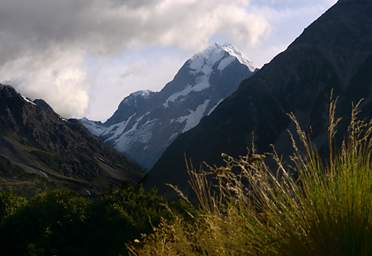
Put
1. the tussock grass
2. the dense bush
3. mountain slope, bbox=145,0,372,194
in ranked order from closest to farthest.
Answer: the tussock grass, the dense bush, mountain slope, bbox=145,0,372,194

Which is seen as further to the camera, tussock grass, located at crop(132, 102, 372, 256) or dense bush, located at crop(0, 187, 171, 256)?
dense bush, located at crop(0, 187, 171, 256)

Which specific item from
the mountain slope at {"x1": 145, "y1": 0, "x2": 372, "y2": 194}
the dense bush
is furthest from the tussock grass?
the mountain slope at {"x1": 145, "y1": 0, "x2": 372, "y2": 194}

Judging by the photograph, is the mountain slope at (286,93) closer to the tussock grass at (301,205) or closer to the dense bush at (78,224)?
the dense bush at (78,224)

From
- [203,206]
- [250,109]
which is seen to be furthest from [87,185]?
[203,206]

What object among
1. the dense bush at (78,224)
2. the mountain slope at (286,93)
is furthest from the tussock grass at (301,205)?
the mountain slope at (286,93)

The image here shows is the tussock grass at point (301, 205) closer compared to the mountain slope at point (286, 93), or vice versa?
the tussock grass at point (301, 205)

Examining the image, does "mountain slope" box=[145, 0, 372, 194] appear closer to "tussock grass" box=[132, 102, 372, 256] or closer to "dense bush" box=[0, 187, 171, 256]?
"dense bush" box=[0, 187, 171, 256]

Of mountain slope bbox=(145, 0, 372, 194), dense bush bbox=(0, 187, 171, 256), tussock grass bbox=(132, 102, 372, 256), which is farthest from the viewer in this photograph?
mountain slope bbox=(145, 0, 372, 194)
